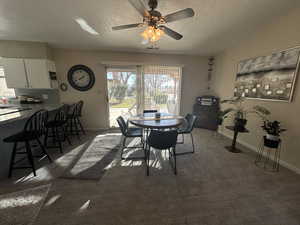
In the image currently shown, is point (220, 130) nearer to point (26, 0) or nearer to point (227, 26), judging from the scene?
point (227, 26)

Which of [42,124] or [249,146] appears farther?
[249,146]

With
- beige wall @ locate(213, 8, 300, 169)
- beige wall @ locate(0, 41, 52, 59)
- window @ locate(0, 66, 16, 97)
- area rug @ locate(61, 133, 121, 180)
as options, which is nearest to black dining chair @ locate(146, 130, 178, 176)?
area rug @ locate(61, 133, 121, 180)

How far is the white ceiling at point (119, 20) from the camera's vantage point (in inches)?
66.2

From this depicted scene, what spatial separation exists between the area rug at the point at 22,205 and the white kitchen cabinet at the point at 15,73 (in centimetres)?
275

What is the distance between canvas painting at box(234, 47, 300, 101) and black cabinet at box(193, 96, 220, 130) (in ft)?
2.78

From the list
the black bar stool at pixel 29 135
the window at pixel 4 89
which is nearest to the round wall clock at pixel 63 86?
the window at pixel 4 89

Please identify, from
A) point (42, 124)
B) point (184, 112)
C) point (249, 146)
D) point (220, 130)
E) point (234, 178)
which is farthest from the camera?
point (184, 112)

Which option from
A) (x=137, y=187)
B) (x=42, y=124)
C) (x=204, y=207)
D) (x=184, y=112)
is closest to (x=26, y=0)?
(x=42, y=124)

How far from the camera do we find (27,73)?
298 cm

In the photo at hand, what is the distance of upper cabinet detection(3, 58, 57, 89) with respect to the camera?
291 centimetres

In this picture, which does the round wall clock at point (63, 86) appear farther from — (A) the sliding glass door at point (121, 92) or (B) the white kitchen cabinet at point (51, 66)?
(A) the sliding glass door at point (121, 92)

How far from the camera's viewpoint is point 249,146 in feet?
8.96

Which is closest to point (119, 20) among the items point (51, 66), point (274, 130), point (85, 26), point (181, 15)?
point (85, 26)

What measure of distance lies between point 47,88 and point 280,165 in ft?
17.6
